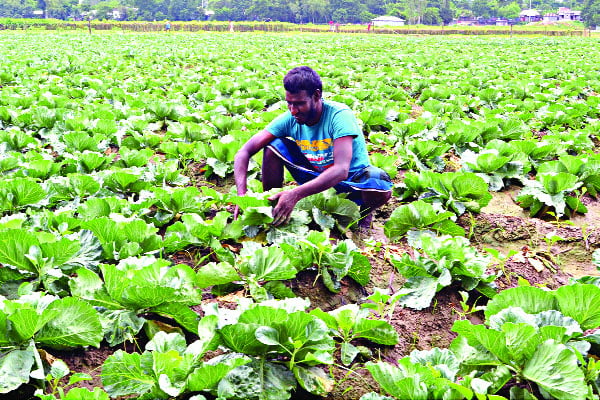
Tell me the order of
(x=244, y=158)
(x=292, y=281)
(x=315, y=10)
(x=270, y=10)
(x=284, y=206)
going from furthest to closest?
1. (x=315, y=10)
2. (x=270, y=10)
3. (x=244, y=158)
4. (x=284, y=206)
5. (x=292, y=281)

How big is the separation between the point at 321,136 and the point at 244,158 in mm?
530

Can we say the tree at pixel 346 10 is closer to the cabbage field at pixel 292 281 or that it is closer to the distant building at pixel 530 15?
the distant building at pixel 530 15

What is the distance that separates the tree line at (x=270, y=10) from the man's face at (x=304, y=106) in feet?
261

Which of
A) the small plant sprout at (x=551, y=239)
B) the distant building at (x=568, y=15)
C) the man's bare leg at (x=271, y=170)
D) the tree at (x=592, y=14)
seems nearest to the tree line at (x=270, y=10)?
the tree at (x=592, y=14)

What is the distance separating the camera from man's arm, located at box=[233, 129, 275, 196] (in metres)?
3.38

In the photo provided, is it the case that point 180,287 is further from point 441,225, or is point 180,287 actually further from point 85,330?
point 441,225

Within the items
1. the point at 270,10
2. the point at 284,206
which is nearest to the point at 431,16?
the point at 270,10

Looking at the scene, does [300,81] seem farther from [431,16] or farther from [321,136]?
[431,16]

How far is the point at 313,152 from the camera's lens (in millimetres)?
3469

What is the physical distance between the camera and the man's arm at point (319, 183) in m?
2.96

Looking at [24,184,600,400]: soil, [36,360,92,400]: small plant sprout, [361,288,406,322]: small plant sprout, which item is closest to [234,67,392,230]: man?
[24,184,600,400]: soil

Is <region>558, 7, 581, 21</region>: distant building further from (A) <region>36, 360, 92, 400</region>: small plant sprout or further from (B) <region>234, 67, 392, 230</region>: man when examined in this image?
(A) <region>36, 360, 92, 400</region>: small plant sprout

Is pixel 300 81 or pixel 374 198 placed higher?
pixel 300 81

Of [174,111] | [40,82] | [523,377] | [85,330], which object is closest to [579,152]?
[523,377]
